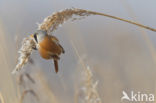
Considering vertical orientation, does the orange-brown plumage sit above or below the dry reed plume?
below

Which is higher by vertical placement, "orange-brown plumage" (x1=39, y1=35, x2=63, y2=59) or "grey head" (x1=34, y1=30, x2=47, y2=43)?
"grey head" (x1=34, y1=30, x2=47, y2=43)

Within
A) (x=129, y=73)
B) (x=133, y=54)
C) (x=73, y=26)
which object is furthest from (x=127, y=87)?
(x=73, y=26)

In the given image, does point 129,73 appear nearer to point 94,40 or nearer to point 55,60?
point 55,60

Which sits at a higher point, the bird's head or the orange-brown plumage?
the bird's head

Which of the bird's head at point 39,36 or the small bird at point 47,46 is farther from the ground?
the bird's head at point 39,36

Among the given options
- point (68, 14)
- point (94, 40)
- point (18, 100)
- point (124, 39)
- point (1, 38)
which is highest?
point (94, 40)

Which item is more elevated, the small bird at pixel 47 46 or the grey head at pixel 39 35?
the grey head at pixel 39 35

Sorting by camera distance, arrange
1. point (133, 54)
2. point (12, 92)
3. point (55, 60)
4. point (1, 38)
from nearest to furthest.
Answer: point (55, 60), point (12, 92), point (1, 38), point (133, 54)

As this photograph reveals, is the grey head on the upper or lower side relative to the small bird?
upper
